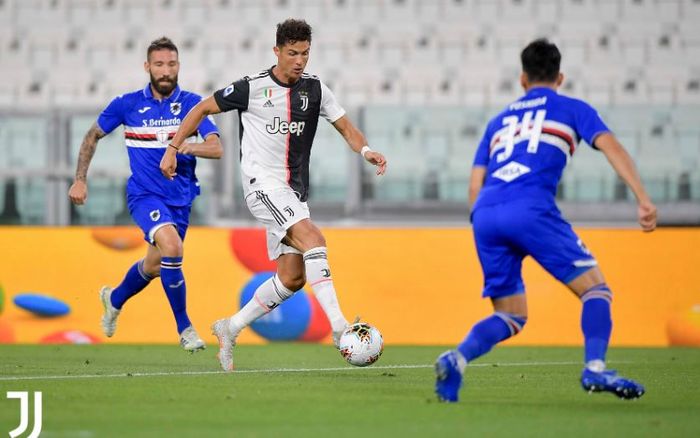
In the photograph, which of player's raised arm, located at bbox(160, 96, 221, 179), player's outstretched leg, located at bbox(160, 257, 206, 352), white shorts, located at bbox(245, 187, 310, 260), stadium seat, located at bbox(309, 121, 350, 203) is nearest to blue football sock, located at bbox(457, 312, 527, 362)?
white shorts, located at bbox(245, 187, 310, 260)

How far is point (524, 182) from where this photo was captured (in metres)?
6.14

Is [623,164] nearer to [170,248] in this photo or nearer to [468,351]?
[468,351]

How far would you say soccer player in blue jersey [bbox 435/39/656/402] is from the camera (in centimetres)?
605

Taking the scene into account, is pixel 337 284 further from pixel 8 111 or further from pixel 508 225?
pixel 508 225

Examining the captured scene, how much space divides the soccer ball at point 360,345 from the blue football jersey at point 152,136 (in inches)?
95.7

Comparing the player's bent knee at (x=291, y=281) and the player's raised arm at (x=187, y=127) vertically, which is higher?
the player's raised arm at (x=187, y=127)

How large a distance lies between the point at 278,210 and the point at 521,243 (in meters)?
2.44

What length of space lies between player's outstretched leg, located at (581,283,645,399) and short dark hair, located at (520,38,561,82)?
108 centimetres

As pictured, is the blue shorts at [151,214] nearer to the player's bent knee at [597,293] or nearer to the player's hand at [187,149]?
the player's hand at [187,149]

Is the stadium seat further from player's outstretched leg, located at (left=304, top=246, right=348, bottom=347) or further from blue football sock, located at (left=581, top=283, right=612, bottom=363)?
blue football sock, located at (left=581, top=283, right=612, bottom=363)

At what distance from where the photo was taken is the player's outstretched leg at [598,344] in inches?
233

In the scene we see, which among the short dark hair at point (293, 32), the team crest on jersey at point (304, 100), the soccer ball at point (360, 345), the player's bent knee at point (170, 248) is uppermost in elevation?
the short dark hair at point (293, 32)

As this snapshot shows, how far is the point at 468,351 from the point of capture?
610 centimetres

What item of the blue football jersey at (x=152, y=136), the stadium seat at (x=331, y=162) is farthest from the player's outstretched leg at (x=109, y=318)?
the stadium seat at (x=331, y=162)
